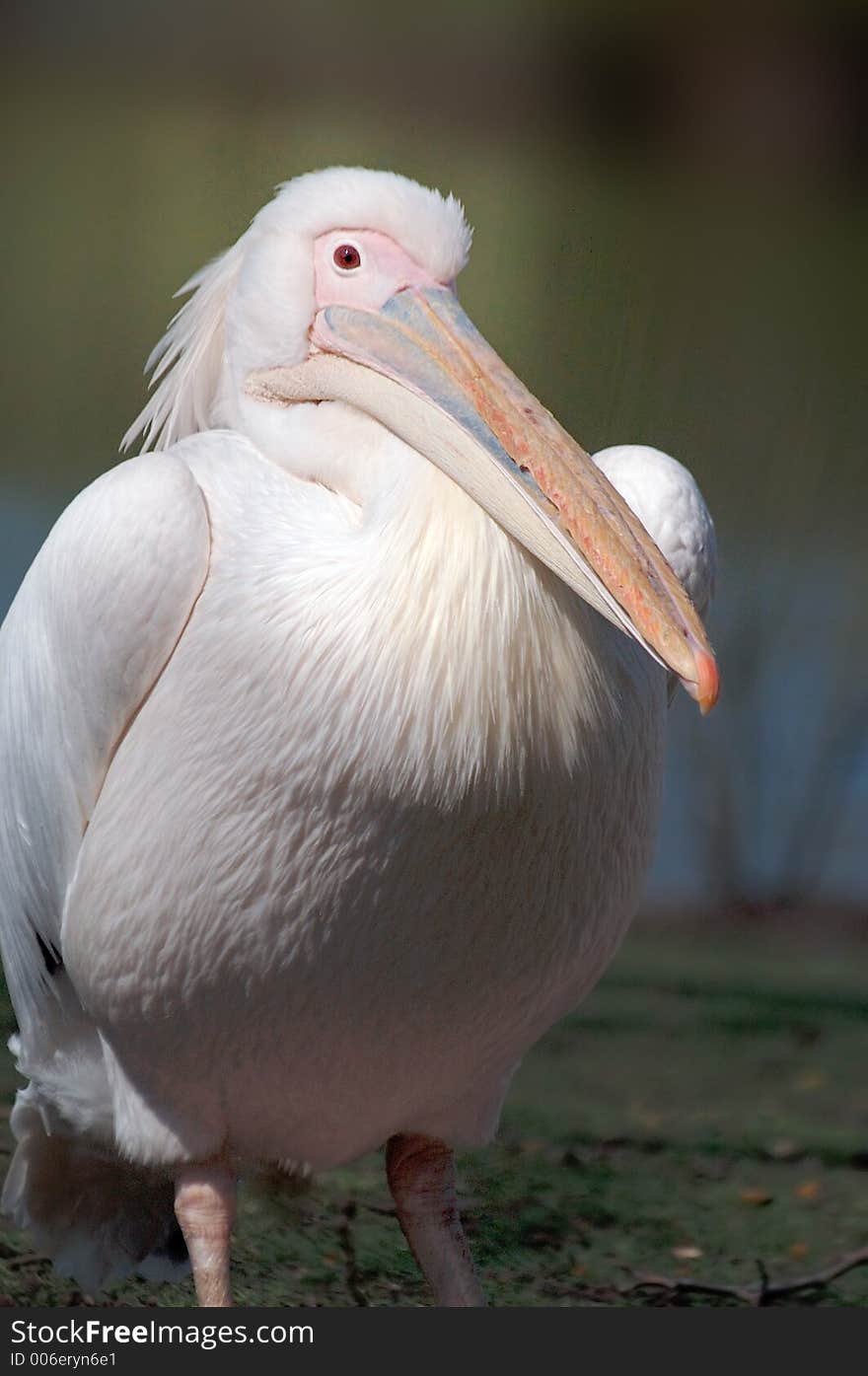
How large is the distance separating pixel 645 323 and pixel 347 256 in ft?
10.8

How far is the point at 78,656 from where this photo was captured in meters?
1.87

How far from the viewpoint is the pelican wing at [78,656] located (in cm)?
180

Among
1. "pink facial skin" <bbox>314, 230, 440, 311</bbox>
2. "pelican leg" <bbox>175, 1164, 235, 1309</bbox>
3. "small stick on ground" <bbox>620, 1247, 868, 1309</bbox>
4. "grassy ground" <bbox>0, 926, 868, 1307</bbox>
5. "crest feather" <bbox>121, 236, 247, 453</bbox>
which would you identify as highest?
"pink facial skin" <bbox>314, 230, 440, 311</bbox>

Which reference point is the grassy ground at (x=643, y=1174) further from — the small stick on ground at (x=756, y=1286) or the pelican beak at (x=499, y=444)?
the pelican beak at (x=499, y=444)

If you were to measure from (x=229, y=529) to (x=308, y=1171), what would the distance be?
0.86 meters

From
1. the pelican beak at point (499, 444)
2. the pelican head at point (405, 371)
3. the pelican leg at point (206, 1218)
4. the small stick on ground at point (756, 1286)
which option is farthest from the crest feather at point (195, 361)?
the small stick on ground at point (756, 1286)

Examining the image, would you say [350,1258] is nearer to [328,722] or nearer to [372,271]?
[328,722]

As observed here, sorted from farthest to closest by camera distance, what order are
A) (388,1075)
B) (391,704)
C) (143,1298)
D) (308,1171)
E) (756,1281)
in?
(756,1281), (143,1298), (308,1171), (388,1075), (391,704)

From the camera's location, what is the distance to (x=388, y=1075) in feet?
6.39

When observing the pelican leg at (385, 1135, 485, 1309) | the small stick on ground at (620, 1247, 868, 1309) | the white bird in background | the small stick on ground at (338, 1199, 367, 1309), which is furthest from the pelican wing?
the small stick on ground at (620, 1247, 868, 1309)

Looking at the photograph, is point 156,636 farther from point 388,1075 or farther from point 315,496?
point 388,1075

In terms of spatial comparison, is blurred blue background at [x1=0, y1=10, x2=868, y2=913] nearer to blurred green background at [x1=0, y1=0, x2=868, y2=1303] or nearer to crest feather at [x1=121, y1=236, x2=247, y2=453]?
blurred green background at [x1=0, y1=0, x2=868, y2=1303]

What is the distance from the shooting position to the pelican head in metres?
1.58

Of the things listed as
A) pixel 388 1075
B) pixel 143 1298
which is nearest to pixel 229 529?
pixel 388 1075
